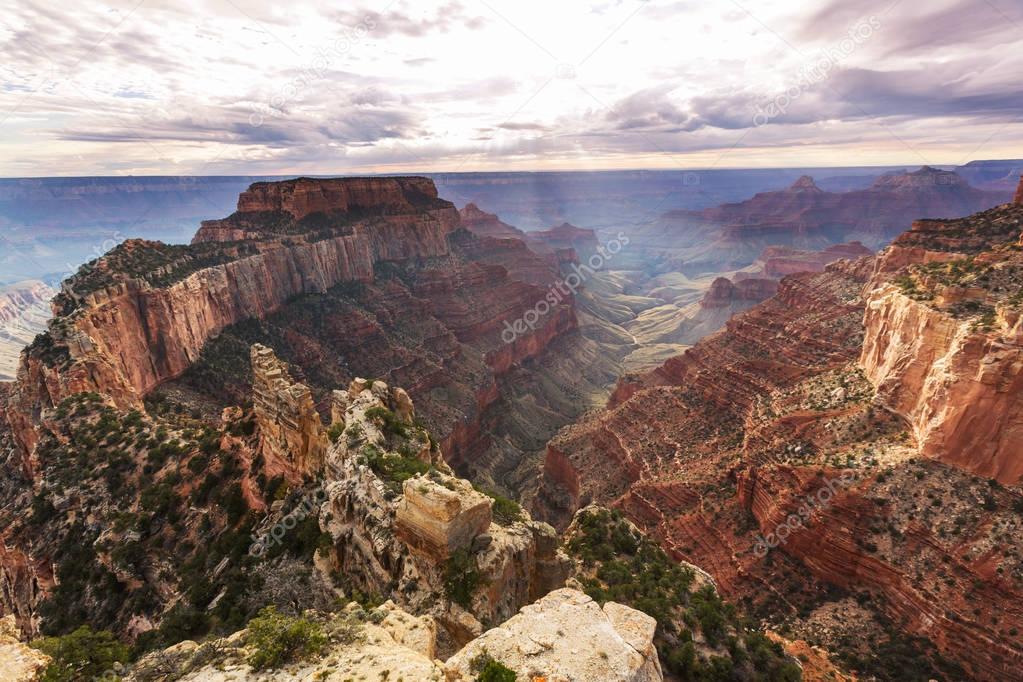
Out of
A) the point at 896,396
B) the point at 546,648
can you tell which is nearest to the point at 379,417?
the point at 546,648

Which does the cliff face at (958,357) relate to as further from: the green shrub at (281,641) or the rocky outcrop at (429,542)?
the green shrub at (281,641)

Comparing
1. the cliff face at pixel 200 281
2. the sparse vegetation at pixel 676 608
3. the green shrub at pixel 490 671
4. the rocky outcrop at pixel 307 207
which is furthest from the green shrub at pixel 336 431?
the rocky outcrop at pixel 307 207

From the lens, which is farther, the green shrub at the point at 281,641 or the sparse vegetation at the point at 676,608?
the sparse vegetation at the point at 676,608

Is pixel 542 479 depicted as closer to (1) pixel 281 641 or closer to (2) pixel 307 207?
(1) pixel 281 641

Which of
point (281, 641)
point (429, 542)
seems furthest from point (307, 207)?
point (281, 641)

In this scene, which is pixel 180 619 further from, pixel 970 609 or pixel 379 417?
pixel 970 609

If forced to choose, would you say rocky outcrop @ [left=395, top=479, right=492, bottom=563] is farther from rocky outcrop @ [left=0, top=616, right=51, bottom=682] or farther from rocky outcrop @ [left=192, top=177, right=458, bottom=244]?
rocky outcrop @ [left=192, top=177, right=458, bottom=244]
